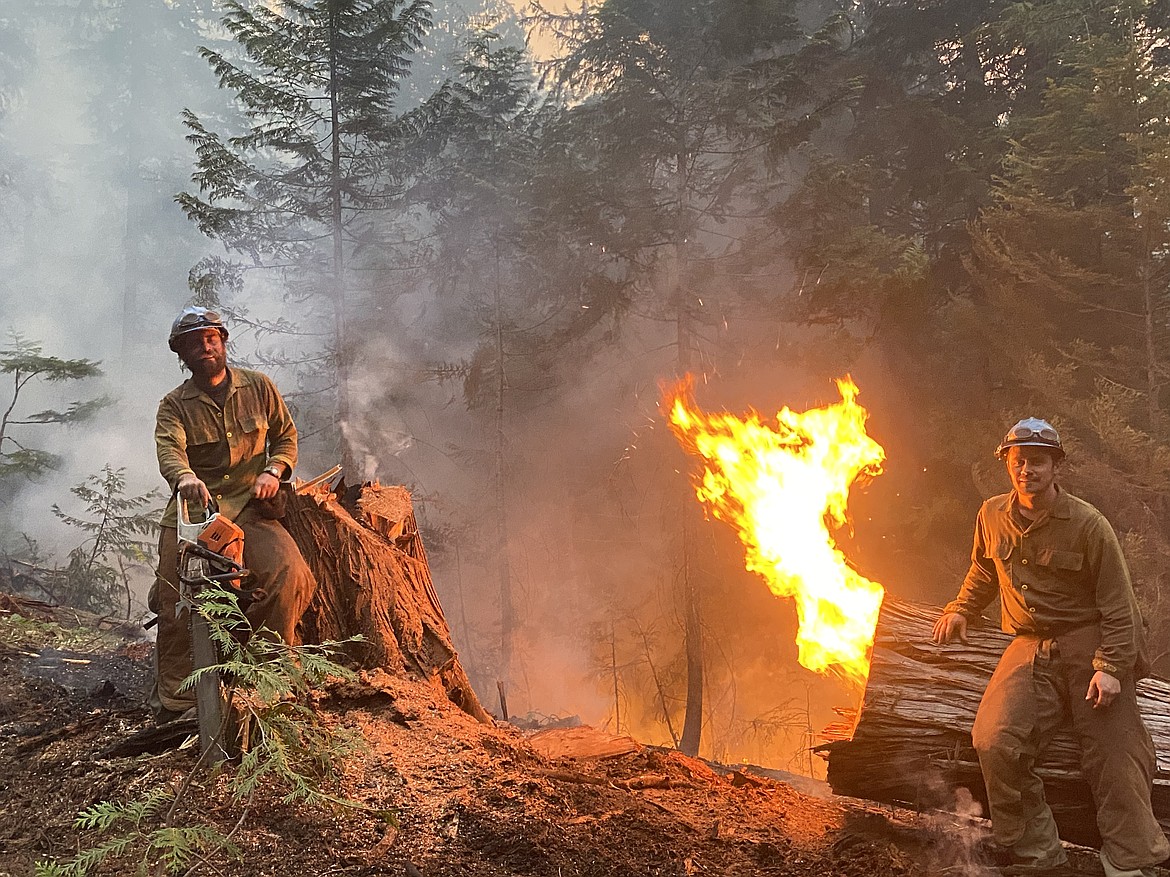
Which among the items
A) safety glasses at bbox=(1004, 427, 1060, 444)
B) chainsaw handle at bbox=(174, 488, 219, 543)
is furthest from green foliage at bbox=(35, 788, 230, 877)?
safety glasses at bbox=(1004, 427, 1060, 444)

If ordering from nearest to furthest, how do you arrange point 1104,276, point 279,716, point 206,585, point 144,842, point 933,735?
1. point 144,842
2. point 279,716
3. point 206,585
4. point 933,735
5. point 1104,276

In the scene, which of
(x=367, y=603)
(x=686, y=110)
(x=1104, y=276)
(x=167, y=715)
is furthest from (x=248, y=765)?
(x=686, y=110)

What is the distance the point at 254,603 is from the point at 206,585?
2.11ft

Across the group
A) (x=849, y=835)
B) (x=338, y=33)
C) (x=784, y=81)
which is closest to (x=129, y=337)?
(x=338, y=33)

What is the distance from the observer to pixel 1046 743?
14.1 feet

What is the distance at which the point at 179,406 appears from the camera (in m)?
4.75

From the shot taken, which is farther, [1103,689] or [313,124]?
[313,124]

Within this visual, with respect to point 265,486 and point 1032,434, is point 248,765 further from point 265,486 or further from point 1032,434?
point 1032,434

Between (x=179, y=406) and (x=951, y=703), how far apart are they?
571 cm

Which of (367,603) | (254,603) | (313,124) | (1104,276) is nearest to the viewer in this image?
(254,603)

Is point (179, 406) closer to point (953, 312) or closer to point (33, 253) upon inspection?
point (953, 312)

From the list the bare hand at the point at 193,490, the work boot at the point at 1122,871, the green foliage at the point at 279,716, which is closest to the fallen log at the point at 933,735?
the work boot at the point at 1122,871

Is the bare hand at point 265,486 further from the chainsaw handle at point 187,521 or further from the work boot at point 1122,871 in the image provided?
the work boot at point 1122,871

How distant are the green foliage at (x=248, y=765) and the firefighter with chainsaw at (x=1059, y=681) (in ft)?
12.8
